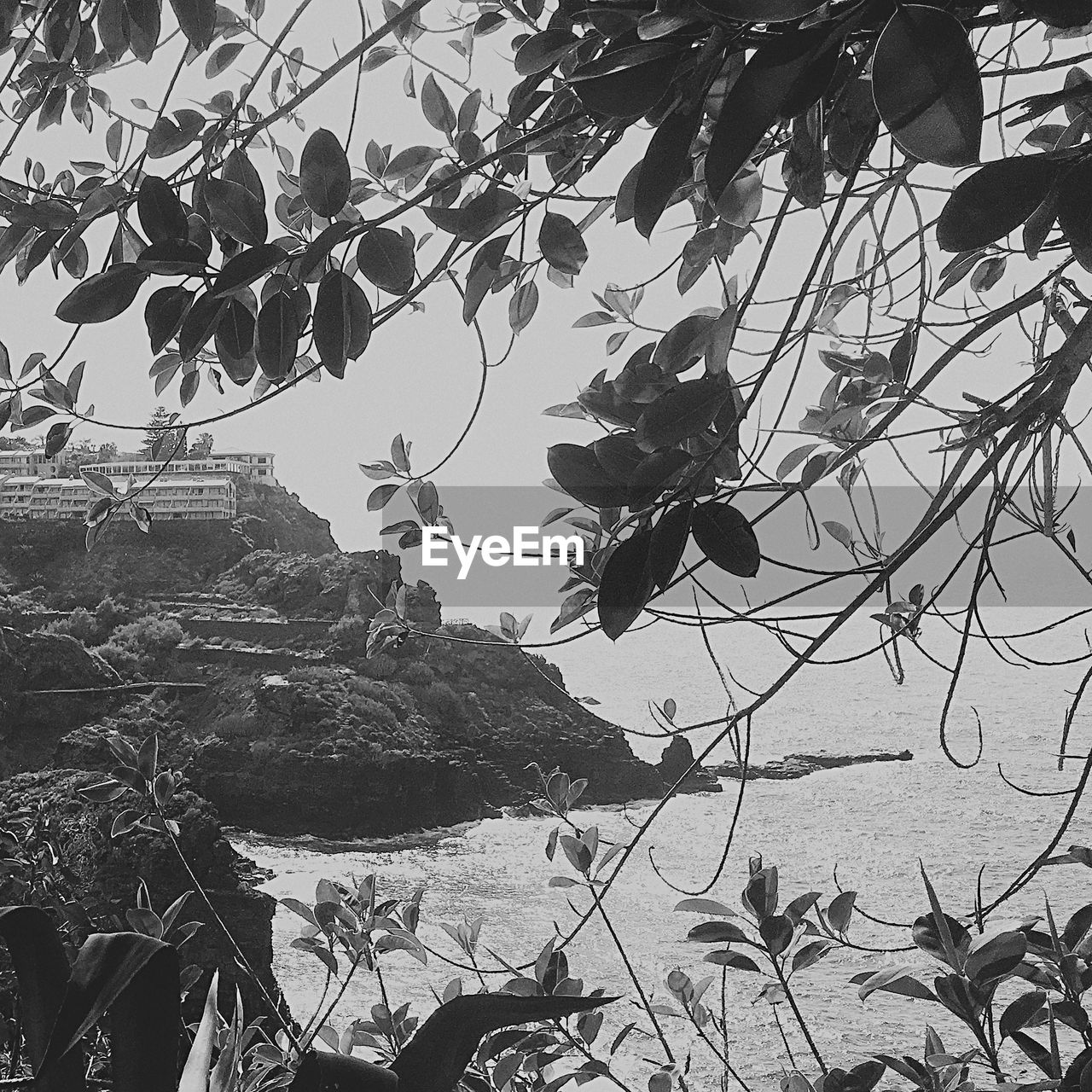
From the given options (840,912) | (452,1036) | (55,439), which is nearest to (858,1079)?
(840,912)

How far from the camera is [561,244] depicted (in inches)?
21.8

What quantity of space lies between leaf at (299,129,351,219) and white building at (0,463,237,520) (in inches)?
56.8

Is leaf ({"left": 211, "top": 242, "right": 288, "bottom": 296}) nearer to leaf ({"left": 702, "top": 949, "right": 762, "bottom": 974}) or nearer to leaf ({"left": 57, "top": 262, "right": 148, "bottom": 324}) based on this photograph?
leaf ({"left": 57, "top": 262, "right": 148, "bottom": 324})

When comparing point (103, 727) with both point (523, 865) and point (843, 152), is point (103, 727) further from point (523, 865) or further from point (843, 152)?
point (843, 152)

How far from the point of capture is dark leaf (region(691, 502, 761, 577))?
1.07 feet

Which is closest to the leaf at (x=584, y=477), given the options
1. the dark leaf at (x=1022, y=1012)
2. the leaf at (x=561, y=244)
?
the leaf at (x=561, y=244)

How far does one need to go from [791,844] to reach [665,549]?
1202 mm

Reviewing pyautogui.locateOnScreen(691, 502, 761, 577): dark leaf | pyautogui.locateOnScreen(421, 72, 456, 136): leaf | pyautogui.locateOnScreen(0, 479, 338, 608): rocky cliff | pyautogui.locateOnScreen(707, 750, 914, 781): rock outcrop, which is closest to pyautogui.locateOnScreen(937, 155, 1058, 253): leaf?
pyautogui.locateOnScreen(691, 502, 761, 577): dark leaf

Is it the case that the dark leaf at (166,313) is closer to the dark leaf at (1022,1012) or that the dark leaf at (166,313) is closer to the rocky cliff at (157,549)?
the dark leaf at (1022,1012)

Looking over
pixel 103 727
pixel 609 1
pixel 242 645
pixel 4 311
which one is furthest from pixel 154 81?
pixel 609 1

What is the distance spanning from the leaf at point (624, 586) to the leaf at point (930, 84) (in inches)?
5.9

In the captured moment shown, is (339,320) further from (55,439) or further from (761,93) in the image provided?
(55,439)

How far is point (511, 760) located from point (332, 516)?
543 mm

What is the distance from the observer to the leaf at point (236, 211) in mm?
328
